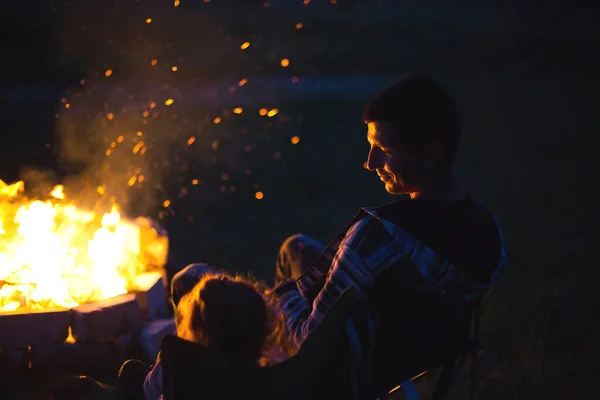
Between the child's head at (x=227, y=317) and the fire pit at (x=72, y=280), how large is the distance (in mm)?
1465

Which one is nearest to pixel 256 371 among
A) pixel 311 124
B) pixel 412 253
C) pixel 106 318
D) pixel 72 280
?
pixel 412 253

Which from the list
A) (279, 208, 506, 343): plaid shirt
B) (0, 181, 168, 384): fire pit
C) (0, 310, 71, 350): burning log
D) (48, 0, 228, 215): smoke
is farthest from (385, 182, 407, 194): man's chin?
(48, 0, 228, 215): smoke

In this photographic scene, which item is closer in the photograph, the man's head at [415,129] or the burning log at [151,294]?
the man's head at [415,129]

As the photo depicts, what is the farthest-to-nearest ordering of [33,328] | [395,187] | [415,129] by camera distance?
[33,328], [395,187], [415,129]

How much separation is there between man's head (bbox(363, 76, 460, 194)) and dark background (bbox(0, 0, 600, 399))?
6.79 ft

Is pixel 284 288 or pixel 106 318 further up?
pixel 284 288

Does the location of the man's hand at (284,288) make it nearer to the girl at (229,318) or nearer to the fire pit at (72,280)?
the girl at (229,318)

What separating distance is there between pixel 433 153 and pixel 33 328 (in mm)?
2291

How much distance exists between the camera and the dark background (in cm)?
526

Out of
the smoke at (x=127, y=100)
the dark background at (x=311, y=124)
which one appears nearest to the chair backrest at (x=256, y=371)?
the dark background at (x=311, y=124)

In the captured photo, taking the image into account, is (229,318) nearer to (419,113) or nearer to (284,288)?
(284,288)

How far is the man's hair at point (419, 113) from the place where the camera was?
219 centimetres

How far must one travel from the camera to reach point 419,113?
7.20 feet

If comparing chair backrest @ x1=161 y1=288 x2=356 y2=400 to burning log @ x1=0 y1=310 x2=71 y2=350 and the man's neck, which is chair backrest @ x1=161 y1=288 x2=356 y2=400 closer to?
the man's neck
